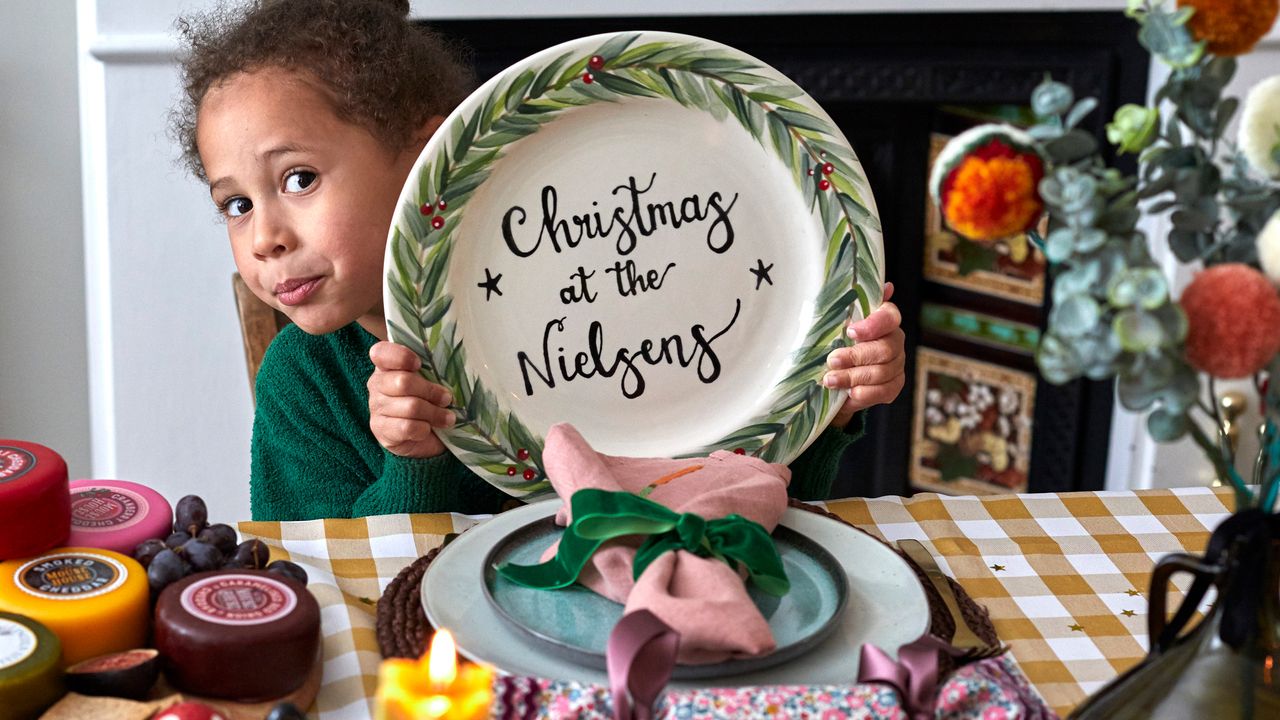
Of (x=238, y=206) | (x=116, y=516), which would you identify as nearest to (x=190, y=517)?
(x=116, y=516)

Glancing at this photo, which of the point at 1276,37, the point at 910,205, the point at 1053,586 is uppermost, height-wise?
the point at 1276,37

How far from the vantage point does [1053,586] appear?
899mm

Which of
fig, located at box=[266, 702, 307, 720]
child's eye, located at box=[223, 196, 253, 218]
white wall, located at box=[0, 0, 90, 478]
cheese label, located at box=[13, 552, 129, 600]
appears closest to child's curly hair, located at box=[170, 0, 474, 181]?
child's eye, located at box=[223, 196, 253, 218]

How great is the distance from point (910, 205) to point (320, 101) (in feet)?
4.85

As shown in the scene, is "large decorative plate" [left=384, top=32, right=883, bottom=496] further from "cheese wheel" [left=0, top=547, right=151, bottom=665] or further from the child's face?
"cheese wheel" [left=0, top=547, right=151, bottom=665]

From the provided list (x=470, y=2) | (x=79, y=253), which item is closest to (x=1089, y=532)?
(x=470, y=2)

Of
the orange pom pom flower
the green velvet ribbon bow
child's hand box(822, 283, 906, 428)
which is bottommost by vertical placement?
the green velvet ribbon bow

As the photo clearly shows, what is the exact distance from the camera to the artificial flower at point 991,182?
55 cm

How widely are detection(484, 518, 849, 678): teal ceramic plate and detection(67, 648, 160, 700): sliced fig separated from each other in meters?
0.20

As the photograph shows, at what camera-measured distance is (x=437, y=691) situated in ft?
2.03

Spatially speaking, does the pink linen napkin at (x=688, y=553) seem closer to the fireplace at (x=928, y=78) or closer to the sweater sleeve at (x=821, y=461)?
the sweater sleeve at (x=821, y=461)

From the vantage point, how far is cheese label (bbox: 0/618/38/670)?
641 mm

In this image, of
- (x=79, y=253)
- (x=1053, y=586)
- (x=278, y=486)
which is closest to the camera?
(x=1053, y=586)

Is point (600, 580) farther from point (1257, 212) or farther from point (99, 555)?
point (1257, 212)
